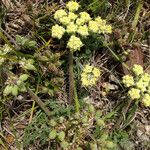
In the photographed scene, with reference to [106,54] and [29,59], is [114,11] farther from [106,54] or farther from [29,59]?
[29,59]

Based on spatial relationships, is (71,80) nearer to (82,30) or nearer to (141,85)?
(82,30)

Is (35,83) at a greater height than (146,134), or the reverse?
(35,83)

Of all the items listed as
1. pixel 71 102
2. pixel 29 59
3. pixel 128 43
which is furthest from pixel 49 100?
pixel 128 43

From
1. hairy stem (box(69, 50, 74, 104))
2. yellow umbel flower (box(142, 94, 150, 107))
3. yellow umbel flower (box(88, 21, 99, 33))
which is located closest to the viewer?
yellow umbel flower (box(142, 94, 150, 107))

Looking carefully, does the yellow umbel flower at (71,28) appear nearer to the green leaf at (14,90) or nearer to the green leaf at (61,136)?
the green leaf at (14,90)

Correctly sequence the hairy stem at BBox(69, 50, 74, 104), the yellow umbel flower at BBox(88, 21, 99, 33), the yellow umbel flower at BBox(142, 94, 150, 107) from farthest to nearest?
the hairy stem at BBox(69, 50, 74, 104), the yellow umbel flower at BBox(88, 21, 99, 33), the yellow umbel flower at BBox(142, 94, 150, 107)

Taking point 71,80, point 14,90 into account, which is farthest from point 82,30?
point 14,90

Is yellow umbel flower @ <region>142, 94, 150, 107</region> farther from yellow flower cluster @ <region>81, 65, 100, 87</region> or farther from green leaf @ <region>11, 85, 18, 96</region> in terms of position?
green leaf @ <region>11, 85, 18, 96</region>

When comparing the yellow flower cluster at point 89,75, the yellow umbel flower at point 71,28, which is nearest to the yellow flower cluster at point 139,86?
the yellow flower cluster at point 89,75

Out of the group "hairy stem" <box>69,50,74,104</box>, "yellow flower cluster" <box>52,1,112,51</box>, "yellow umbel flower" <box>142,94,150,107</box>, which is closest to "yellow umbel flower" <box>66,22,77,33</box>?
"yellow flower cluster" <box>52,1,112,51</box>
